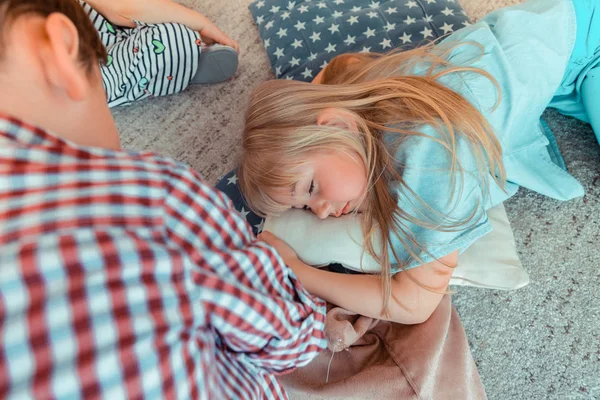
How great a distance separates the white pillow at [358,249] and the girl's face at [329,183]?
5 centimetres

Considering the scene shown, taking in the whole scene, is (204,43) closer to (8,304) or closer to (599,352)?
(8,304)

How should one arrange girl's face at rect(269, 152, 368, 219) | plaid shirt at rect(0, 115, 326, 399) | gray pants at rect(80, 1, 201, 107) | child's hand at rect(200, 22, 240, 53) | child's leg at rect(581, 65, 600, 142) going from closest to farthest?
plaid shirt at rect(0, 115, 326, 399), girl's face at rect(269, 152, 368, 219), child's leg at rect(581, 65, 600, 142), gray pants at rect(80, 1, 201, 107), child's hand at rect(200, 22, 240, 53)

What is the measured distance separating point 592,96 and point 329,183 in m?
0.55

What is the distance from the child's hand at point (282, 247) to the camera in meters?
0.79

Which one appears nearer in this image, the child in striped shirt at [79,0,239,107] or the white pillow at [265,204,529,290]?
the white pillow at [265,204,529,290]

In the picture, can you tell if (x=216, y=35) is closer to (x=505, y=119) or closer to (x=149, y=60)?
(x=149, y=60)

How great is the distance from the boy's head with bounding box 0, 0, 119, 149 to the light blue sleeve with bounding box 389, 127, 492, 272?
47 cm

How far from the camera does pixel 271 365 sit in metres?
0.55

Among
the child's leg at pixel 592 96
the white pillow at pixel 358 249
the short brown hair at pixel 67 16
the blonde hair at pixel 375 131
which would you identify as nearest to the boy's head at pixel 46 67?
the short brown hair at pixel 67 16

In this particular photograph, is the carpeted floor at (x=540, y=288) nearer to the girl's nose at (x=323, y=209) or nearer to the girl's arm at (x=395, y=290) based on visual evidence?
the girl's arm at (x=395, y=290)

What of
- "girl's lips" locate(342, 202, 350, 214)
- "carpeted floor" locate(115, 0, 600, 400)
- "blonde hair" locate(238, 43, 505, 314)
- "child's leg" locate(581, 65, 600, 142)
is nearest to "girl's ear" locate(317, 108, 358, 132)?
"blonde hair" locate(238, 43, 505, 314)

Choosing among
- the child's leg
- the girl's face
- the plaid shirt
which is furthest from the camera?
the child's leg

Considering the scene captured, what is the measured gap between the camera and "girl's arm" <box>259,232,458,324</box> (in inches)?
28.5

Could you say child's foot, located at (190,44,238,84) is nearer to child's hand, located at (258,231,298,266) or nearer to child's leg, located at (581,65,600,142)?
child's hand, located at (258,231,298,266)
